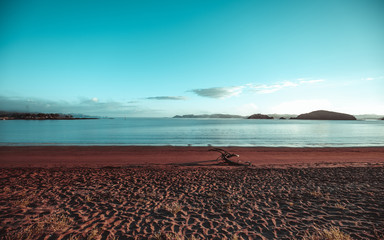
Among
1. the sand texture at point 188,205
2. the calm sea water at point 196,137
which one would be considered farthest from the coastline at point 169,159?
the calm sea water at point 196,137

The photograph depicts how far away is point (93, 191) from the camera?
27.1 ft

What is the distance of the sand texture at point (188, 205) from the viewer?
524 centimetres

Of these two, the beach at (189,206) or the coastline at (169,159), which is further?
the coastline at (169,159)

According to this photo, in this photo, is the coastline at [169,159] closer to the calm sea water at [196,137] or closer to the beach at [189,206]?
the beach at [189,206]

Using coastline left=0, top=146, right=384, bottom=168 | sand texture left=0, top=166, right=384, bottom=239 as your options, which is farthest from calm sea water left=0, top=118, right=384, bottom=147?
sand texture left=0, top=166, right=384, bottom=239

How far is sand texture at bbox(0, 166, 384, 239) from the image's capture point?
5242 millimetres

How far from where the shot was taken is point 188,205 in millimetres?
6973

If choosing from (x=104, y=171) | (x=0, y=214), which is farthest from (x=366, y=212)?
(x=104, y=171)

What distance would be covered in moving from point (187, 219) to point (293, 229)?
3.24m

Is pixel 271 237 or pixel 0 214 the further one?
pixel 0 214

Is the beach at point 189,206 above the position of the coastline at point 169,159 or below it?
above

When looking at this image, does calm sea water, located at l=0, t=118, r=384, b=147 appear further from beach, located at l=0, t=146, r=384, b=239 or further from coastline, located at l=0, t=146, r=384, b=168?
beach, located at l=0, t=146, r=384, b=239

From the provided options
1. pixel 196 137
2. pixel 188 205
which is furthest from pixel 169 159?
pixel 196 137

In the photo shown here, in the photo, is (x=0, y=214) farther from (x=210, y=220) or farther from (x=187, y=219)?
(x=210, y=220)
